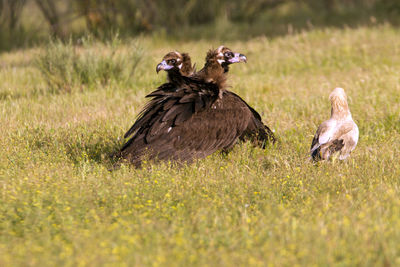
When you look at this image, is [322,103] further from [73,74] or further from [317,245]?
[317,245]

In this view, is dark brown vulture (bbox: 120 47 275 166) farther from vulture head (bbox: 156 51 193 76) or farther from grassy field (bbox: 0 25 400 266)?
grassy field (bbox: 0 25 400 266)

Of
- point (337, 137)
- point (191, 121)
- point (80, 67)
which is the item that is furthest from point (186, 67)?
point (80, 67)

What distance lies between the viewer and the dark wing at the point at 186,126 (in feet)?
20.3

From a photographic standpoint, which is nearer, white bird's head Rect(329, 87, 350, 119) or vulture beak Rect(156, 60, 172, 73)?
white bird's head Rect(329, 87, 350, 119)

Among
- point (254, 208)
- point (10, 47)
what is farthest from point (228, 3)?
point (254, 208)

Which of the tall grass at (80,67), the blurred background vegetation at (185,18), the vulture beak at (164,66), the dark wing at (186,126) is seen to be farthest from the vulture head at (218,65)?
the blurred background vegetation at (185,18)

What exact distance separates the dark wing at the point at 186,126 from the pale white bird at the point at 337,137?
1023mm

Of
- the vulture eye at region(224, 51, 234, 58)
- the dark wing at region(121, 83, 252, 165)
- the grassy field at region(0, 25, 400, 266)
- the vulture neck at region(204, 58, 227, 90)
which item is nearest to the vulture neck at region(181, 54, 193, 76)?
the vulture neck at region(204, 58, 227, 90)

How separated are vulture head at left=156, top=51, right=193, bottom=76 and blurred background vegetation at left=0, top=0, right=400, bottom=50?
8.84 meters

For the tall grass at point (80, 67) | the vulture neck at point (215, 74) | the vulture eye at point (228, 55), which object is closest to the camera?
the vulture neck at point (215, 74)

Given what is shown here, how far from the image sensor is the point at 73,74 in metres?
10.6

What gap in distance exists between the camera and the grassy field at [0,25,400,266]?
3877mm

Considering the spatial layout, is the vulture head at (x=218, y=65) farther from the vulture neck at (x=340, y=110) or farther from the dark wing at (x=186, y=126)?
the vulture neck at (x=340, y=110)

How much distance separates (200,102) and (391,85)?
16.8 feet
